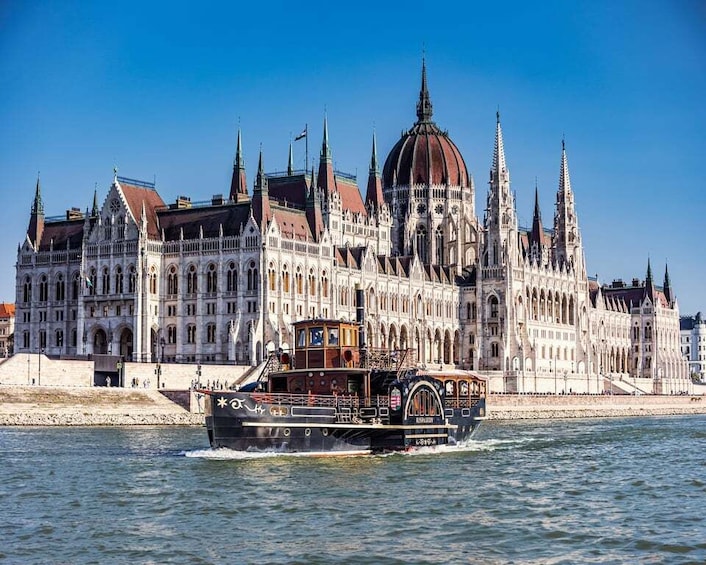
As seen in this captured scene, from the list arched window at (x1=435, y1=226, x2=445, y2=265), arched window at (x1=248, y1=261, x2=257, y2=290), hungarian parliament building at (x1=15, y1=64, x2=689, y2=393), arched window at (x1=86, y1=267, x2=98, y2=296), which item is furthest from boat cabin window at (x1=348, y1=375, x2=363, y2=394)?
arched window at (x1=435, y1=226, x2=445, y2=265)

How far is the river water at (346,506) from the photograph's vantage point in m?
36.5

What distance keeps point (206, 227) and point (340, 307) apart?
16.4 m

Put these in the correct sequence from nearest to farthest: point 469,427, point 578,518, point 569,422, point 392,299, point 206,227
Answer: point 578,518 → point 469,427 → point 569,422 → point 206,227 → point 392,299

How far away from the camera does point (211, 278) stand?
126 metres

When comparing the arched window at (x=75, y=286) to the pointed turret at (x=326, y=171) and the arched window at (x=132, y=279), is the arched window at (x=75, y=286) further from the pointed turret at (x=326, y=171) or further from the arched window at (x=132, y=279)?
the pointed turret at (x=326, y=171)

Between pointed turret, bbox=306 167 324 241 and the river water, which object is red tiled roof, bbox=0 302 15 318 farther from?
the river water

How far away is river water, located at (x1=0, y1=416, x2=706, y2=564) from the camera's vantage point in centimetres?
3650

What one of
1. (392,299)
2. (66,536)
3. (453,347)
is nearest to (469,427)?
(66,536)

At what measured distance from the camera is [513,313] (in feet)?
518

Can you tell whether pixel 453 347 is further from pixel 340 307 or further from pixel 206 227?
pixel 206 227

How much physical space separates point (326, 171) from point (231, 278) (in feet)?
94.8

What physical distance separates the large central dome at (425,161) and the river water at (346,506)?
105 meters

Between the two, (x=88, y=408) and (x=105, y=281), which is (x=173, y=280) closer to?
(x=105, y=281)

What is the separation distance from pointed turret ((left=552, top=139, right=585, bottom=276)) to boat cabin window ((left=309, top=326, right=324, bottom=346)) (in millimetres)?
113941
